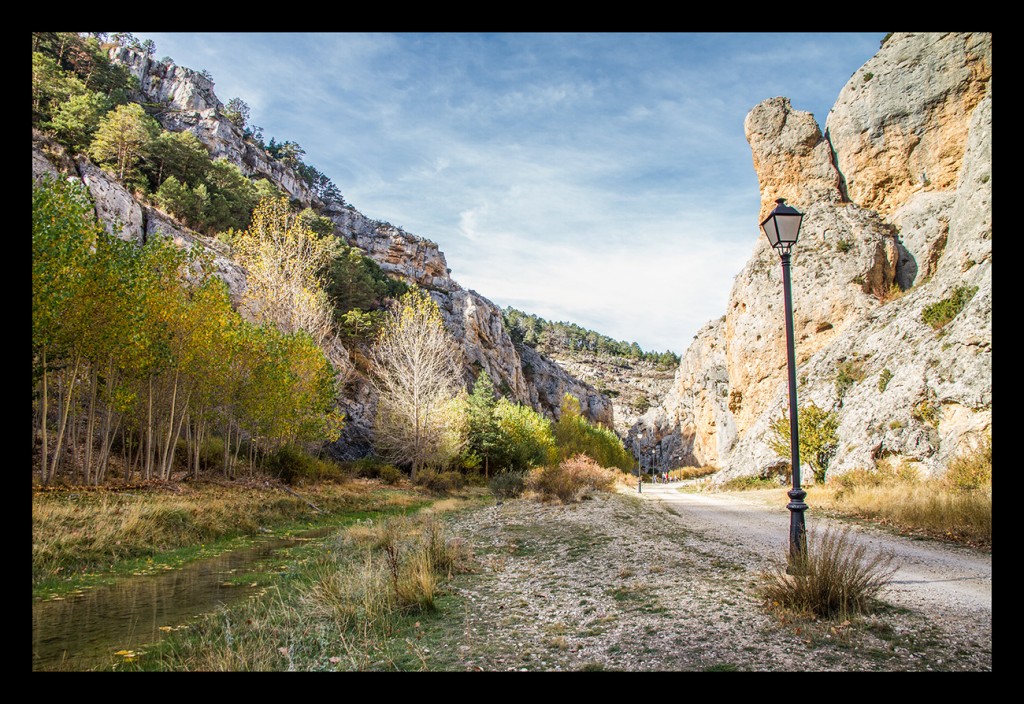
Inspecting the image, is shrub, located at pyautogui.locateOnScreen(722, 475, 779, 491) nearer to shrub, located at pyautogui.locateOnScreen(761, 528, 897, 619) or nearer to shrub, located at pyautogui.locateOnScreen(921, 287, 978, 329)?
shrub, located at pyautogui.locateOnScreen(921, 287, 978, 329)

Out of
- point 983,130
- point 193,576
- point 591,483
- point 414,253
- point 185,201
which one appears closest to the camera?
point 193,576

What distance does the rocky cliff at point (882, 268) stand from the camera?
18844 mm

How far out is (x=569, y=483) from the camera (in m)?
21.9

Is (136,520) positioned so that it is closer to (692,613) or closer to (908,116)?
(692,613)

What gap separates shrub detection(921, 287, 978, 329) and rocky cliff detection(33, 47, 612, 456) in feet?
118

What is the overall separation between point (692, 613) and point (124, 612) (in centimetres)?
813

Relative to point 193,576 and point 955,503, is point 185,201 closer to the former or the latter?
point 193,576

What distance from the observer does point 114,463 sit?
19.9 m
